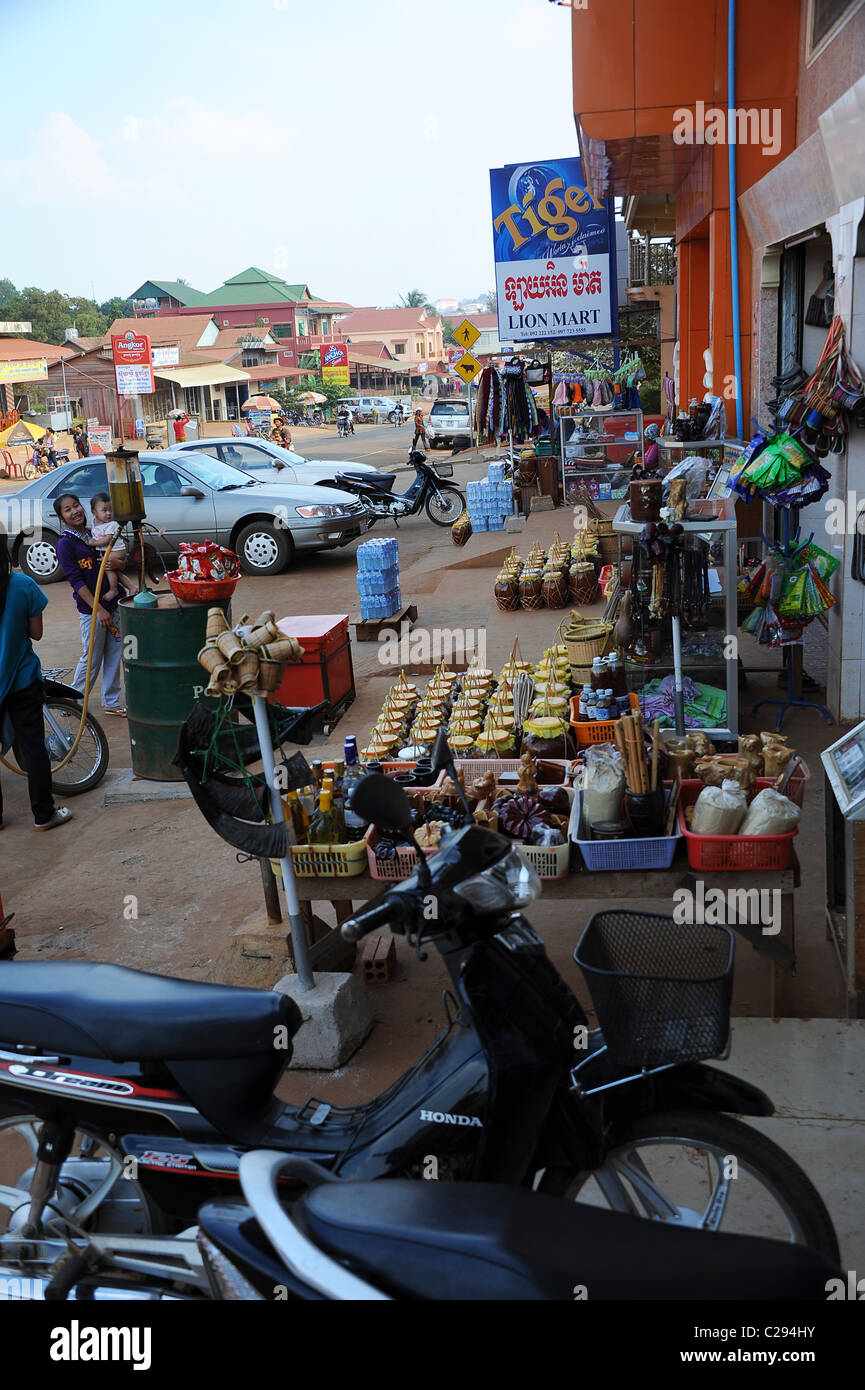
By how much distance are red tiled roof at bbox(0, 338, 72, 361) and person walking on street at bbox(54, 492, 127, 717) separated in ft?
111

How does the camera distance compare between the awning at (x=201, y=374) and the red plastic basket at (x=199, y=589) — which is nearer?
the red plastic basket at (x=199, y=589)

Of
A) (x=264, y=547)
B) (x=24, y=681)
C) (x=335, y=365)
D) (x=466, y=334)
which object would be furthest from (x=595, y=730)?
(x=335, y=365)

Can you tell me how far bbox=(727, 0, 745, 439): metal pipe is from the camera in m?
9.22

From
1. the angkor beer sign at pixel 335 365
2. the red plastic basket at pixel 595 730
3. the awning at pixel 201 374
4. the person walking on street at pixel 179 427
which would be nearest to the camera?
the red plastic basket at pixel 595 730

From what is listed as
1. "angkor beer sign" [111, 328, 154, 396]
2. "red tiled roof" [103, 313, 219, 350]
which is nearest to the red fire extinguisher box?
"angkor beer sign" [111, 328, 154, 396]

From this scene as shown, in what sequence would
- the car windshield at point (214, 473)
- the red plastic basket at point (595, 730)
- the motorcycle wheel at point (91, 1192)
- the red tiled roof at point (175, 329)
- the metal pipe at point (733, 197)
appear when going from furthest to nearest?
the red tiled roof at point (175, 329) < the car windshield at point (214, 473) < the metal pipe at point (733, 197) < the red plastic basket at point (595, 730) < the motorcycle wheel at point (91, 1192)

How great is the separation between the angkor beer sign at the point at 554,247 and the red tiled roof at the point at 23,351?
28735 millimetres

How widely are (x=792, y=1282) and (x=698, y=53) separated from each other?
10571 mm

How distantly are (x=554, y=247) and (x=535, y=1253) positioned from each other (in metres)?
15.6

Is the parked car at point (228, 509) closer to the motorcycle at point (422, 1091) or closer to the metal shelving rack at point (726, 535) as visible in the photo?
the metal shelving rack at point (726, 535)

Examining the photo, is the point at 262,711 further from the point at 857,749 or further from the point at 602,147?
the point at 602,147

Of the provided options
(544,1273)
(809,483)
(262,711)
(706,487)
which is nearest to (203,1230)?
(544,1273)

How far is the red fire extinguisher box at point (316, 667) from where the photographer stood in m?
7.70

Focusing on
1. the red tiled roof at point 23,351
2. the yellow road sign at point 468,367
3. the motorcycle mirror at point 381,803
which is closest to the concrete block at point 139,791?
the motorcycle mirror at point 381,803
